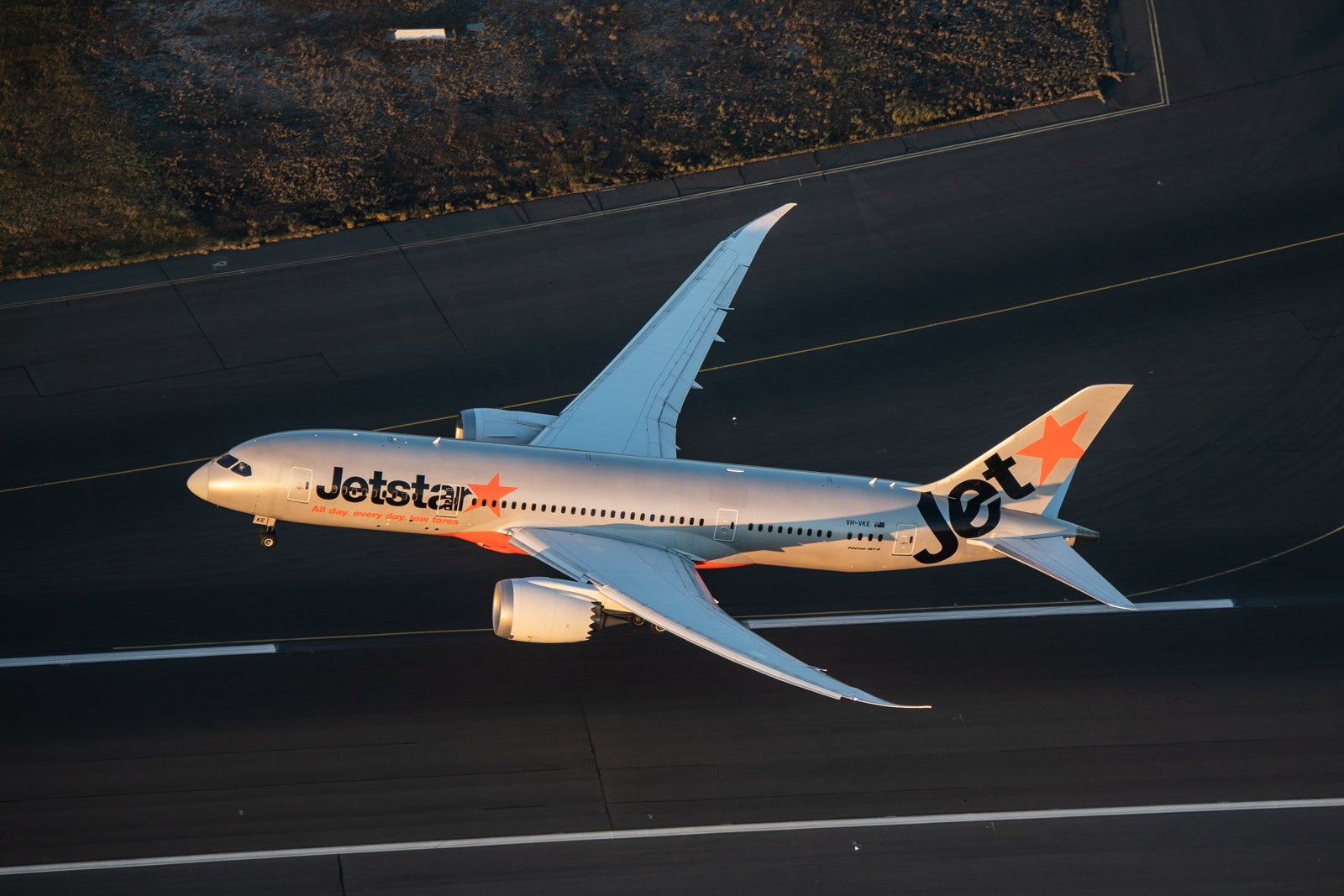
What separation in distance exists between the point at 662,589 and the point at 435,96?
30.2 meters

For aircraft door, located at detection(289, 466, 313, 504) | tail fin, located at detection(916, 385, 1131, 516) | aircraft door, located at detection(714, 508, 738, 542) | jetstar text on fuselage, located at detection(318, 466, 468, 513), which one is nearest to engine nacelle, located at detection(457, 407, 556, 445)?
jetstar text on fuselage, located at detection(318, 466, 468, 513)

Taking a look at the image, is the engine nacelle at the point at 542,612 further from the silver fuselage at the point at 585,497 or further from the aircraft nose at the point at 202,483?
the aircraft nose at the point at 202,483

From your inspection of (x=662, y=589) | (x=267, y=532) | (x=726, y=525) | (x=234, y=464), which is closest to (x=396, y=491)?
(x=234, y=464)

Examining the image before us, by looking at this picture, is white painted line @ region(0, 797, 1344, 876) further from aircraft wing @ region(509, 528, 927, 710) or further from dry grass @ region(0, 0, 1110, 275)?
dry grass @ region(0, 0, 1110, 275)

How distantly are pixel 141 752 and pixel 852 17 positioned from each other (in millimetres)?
44832

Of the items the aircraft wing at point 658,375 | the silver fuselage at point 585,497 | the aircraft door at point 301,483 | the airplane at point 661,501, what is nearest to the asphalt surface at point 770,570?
the airplane at point 661,501

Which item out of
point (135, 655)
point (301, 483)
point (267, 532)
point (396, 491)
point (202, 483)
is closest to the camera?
point (396, 491)

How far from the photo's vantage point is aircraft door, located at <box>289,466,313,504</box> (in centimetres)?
3675

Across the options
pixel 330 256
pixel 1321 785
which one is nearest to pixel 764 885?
pixel 1321 785

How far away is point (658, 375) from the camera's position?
1620 inches

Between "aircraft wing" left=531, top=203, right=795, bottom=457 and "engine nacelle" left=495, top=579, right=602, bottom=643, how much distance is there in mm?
6034

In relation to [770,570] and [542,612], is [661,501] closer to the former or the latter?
[542,612]

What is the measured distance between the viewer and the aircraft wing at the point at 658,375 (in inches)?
1556

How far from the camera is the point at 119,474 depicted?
41812 mm
